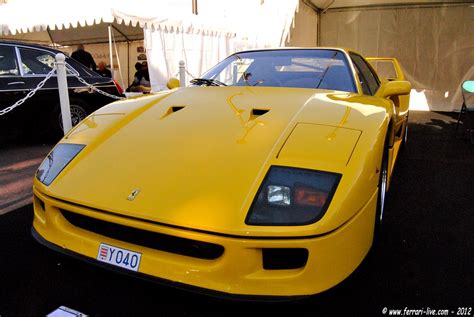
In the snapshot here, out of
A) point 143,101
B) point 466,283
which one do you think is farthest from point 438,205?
point 143,101

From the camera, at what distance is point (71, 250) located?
1.66m

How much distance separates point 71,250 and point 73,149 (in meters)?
0.59

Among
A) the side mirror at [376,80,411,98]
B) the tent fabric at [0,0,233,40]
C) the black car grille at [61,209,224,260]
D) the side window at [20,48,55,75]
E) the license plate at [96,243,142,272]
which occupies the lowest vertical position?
the license plate at [96,243,142,272]

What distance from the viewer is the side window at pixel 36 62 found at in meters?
5.11

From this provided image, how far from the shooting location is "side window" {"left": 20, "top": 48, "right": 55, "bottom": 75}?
5.11 metres

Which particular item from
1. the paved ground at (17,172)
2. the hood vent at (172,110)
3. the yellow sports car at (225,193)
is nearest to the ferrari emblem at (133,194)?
the yellow sports car at (225,193)

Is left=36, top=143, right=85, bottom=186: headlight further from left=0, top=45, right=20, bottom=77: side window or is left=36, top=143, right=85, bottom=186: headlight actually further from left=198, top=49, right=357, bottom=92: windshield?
left=0, top=45, right=20, bottom=77: side window

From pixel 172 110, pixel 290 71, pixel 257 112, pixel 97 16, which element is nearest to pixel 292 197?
pixel 257 112

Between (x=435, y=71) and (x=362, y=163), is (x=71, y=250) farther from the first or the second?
→ (x=435, y=71)

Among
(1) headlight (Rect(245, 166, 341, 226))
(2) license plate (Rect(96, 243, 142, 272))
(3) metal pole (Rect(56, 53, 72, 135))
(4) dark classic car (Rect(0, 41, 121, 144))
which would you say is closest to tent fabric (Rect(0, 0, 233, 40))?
(4) dark classic car (Rect(0, 41, 121, 144))

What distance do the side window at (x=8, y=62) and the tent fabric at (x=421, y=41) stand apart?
23.7 feet

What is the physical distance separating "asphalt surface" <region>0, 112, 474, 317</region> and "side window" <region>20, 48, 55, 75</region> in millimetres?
2996

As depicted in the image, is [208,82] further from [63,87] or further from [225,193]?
[63,87]

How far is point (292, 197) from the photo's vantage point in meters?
1.48
